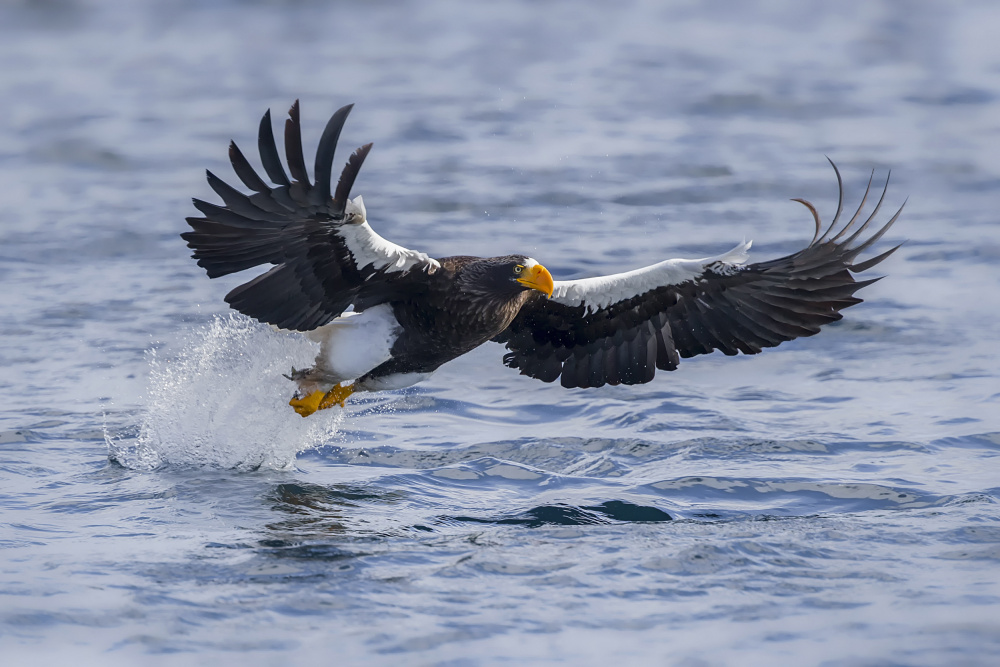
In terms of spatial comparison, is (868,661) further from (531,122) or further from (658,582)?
(531,122)

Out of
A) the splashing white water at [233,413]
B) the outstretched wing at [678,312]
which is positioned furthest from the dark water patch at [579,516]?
the splashing white water at [233,413]

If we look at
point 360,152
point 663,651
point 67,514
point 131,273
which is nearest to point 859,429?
point 663,651

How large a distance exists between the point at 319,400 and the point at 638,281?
2104 millimetres

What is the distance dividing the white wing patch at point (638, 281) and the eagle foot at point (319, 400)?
1455 mm

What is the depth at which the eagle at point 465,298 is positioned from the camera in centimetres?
649

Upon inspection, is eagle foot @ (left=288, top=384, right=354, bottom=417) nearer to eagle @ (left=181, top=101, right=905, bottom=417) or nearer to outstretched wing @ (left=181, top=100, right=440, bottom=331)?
eagle @ (left=181, top=101, right=905, bottom=417)

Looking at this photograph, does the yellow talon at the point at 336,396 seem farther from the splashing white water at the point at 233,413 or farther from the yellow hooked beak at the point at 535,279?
the yellow hooked beak at the point at 535,279

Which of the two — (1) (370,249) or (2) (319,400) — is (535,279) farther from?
(2) (319,400)

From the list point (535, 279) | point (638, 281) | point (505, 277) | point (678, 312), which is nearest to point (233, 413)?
point (505, 277)

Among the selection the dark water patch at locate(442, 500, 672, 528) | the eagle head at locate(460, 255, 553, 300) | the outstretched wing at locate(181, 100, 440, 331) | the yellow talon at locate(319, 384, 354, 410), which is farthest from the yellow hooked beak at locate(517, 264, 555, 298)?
the yellow talon at locate(319, 384, 354, 410)

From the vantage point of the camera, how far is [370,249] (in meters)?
6.68

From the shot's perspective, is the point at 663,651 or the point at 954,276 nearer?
the point at 663,651

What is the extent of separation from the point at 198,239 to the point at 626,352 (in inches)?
117

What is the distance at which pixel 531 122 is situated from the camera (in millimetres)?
16750
